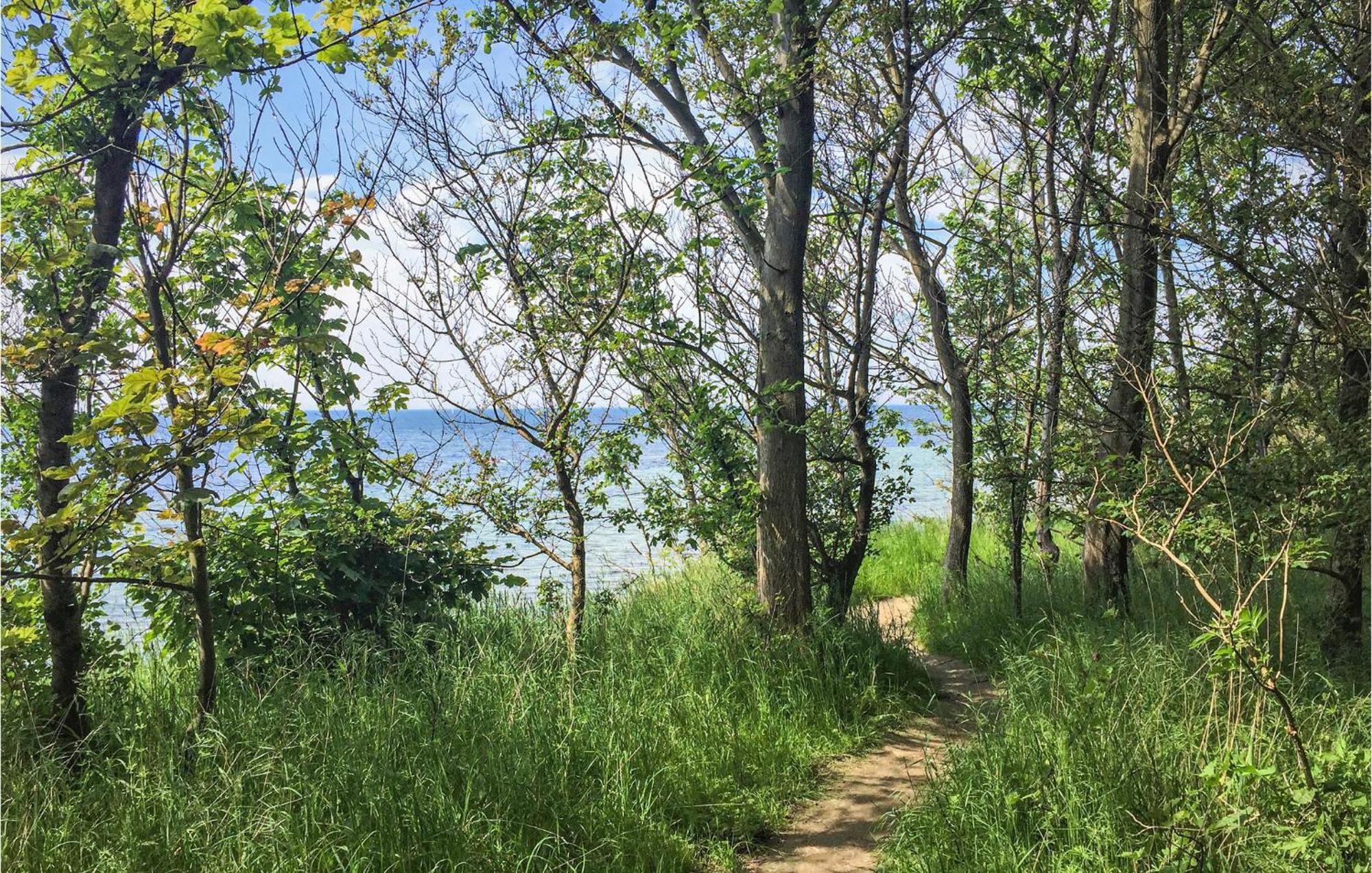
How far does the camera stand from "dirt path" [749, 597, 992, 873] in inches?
145

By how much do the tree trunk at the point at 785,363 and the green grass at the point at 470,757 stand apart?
1.44ft

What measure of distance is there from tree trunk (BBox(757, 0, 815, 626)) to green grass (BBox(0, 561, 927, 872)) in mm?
438

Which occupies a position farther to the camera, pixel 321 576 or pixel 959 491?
pixel 959 491

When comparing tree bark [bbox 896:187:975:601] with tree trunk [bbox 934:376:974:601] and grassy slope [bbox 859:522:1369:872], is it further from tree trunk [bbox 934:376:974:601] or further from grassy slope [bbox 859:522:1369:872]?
grassy slope [bbox 859:522:1369:872]

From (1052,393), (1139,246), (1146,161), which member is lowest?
(1052,393)

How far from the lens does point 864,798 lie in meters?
4.22

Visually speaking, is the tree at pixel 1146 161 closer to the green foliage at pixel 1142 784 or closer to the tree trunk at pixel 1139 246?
the tree trunk at pixel 1139 246

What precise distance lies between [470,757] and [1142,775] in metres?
2.64

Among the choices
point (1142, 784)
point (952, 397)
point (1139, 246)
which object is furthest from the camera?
point (952, 397)

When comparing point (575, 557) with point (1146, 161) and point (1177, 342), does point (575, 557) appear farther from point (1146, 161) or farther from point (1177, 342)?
point (1146, 161)

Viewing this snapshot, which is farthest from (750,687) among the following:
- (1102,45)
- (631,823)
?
(1102,45)

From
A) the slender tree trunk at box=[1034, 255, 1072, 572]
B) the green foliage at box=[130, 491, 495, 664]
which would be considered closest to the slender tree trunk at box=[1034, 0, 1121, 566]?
the slender tree trunk at box=[1034, 255, 1072, 572]

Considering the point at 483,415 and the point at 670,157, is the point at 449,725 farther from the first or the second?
the point at 670,157

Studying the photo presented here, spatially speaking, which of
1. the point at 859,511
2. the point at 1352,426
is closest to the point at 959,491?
the point at 859,511
